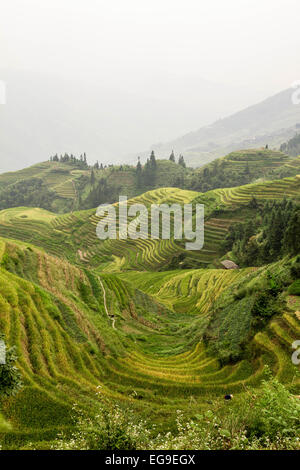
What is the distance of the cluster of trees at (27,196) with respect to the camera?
435ft

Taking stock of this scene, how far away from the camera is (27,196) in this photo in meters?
135

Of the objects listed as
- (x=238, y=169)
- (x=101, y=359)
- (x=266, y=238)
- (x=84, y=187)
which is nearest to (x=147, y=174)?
(x=84, y=187)

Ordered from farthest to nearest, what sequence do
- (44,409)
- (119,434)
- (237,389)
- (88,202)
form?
(88,202), (237,389), (44,409), (119,434)

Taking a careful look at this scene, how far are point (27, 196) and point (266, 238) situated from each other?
133 m

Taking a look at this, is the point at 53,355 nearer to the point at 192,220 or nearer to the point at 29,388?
the point at 29,388

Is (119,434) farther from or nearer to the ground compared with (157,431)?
farther from the ground

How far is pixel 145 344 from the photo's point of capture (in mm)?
17500

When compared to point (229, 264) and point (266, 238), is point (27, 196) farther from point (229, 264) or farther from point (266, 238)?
point (266, 238)

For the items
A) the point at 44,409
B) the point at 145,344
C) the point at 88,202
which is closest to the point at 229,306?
the point at 145,344

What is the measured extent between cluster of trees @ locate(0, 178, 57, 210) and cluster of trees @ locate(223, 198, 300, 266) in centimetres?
10898

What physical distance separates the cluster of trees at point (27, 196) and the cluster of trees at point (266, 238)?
10898 cm

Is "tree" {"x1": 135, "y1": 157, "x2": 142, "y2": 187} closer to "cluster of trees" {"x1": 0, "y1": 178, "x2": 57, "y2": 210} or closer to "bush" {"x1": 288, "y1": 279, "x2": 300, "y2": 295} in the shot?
"cluster of trees" {"x1": 0, "y1": 178, "x2": 57, "y2": 210}
